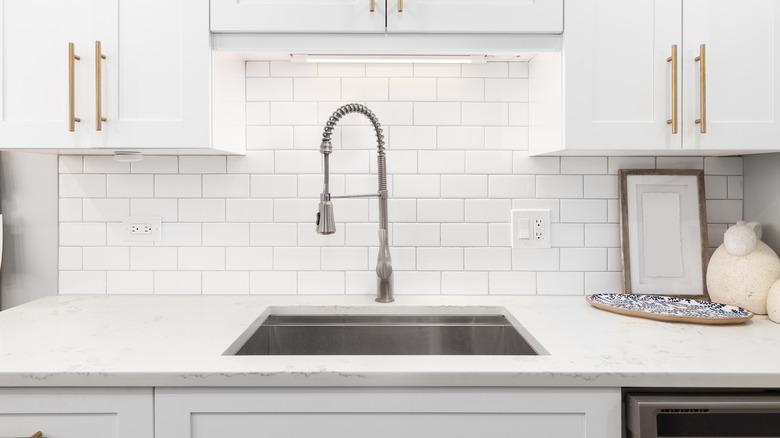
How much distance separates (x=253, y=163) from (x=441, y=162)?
64cm

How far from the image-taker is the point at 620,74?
1391 mm

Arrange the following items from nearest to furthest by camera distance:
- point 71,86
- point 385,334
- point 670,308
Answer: point 71,86, point 670,308, point 385,334

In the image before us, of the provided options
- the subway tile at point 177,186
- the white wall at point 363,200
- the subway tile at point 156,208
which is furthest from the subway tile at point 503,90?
the subway tile at point 156,208

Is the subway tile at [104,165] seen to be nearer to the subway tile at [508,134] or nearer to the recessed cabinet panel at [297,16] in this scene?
the recessed cabinet panel at [297,16]

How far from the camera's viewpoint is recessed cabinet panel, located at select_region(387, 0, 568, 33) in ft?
4.53

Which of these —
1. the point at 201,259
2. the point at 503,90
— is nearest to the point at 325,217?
the point at 201,259

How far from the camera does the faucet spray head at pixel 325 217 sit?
4.83 feet

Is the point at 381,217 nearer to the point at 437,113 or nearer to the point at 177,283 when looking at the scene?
the point at 437,113

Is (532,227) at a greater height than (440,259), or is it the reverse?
(532,227)

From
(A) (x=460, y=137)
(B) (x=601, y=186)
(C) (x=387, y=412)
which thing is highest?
(A) (x=460, y=137)

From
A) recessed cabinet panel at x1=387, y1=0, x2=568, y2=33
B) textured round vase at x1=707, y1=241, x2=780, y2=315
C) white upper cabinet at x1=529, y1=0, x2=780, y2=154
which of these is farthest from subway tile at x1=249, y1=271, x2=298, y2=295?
textured round vase at x1=707, y1=241, x2=780, y2=315

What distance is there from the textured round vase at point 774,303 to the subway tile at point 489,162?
2.66 feet

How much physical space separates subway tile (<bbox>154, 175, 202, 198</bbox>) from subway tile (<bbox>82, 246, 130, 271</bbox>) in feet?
0.77

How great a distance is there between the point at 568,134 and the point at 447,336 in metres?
0.70
